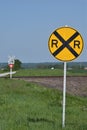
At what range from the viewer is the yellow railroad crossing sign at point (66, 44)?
576 inches

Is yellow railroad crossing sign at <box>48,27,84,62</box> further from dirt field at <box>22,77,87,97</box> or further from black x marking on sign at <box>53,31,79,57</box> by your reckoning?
dirt field at <box>22,77,87,97</box>

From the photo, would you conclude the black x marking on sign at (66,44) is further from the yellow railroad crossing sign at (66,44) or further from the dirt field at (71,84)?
the dirt field at (71,84)

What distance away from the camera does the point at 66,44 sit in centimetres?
1470

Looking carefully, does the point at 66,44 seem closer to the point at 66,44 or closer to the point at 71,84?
the point at 66,44

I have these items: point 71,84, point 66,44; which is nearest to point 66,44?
point 66,44

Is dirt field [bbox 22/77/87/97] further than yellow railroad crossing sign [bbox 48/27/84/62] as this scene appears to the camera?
Yes

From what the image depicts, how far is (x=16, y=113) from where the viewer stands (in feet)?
58.2

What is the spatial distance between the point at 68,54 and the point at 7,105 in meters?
6.62

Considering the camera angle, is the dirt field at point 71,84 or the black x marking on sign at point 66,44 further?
the dirt field at point 71,84

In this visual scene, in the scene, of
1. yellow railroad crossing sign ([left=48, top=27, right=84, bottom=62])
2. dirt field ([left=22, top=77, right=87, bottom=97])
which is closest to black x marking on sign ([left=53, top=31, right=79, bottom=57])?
yellow railroad crossing sign ([left=48, top=27, right=84, bottom=62])

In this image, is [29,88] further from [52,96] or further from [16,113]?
[16,113]

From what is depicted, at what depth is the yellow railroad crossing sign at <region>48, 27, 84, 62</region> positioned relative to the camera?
14633 mm

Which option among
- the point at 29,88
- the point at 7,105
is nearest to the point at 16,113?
the point at 7,105

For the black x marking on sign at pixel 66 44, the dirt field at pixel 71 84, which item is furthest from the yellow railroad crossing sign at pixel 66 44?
the dirt field at pixel 71 84
